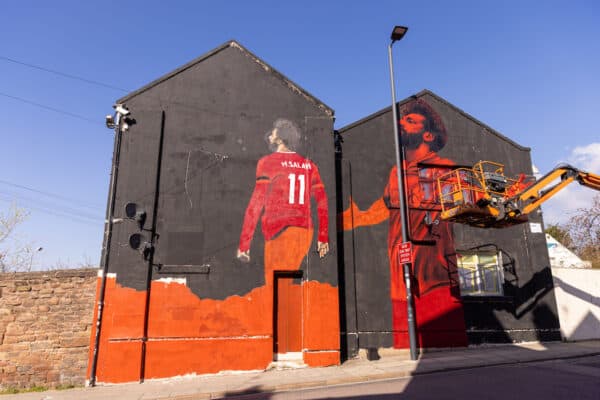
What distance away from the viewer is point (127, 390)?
10.4 meters

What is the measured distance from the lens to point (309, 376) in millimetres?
10961

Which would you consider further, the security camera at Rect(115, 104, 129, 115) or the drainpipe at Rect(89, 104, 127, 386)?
the security camera at Rect(115, 104, 129, 115)

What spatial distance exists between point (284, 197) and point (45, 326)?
26.5ft

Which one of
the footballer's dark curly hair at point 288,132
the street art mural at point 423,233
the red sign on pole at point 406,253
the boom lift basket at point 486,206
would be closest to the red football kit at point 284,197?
the footballer's dark curly hair at point 288,132

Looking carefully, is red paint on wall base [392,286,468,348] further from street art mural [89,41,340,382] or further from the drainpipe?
the drainpipe

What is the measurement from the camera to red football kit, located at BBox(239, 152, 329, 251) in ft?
43.4

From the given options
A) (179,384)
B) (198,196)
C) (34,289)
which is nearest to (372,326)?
(179,384)

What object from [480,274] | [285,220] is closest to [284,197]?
[285,220]

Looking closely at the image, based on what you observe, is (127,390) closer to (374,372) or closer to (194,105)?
(374,372)

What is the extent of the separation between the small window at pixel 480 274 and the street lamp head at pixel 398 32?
28.4 ft

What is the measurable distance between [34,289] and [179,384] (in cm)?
524

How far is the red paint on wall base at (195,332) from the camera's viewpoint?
11.4m

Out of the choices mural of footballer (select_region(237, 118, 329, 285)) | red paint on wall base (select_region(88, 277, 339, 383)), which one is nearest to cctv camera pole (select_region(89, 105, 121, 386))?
red paint on wall base (select_region(88, 277, 339, 383))

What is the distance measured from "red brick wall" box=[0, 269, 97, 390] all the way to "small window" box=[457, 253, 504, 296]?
13.2 m
